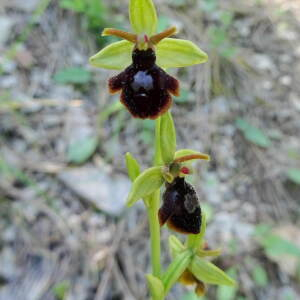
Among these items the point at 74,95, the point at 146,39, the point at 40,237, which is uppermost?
the point at 146,39

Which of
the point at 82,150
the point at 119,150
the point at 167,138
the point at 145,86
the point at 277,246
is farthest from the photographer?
the point at 119,150

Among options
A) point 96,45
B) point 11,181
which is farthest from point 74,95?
point 11,181

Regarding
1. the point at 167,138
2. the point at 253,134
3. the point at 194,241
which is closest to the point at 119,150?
the point at 253,134

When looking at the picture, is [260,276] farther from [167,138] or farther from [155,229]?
[167,138]

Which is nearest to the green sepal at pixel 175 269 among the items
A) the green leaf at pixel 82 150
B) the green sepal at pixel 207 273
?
the green sepal at pixel 207 273

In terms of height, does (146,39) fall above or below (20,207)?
above

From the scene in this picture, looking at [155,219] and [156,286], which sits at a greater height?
[155,219]

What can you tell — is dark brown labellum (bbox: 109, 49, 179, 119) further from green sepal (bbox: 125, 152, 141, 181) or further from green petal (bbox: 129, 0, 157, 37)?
green sepal (bbox: 125, 152, 141, 181)

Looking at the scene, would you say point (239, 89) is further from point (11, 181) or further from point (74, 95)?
point (11, 181)
